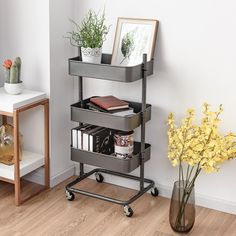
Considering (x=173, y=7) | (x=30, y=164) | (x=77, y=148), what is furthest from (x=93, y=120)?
(x=173, y=7)

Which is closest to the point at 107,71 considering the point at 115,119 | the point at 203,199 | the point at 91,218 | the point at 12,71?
the point at 115,119

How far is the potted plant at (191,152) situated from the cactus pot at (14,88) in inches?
33.1

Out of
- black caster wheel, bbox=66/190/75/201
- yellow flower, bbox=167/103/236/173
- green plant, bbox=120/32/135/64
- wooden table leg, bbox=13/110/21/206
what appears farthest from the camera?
black caster wheel, bbox=66/190/75/201

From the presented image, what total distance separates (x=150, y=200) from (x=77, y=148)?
0.51m

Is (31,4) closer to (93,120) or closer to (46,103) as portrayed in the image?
(46,103)

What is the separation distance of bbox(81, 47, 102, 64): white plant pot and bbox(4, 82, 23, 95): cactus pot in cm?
39

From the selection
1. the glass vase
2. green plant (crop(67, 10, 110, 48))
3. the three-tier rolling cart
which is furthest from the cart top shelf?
the glass vase

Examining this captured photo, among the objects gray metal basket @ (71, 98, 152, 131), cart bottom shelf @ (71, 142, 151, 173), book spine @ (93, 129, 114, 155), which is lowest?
cart bottom shelf @ (71, 142, 151, 173)

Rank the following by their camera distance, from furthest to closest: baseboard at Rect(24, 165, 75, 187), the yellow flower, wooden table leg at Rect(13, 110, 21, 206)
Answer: baseboard at Rect(24, 165, 75, 187) < wooden table leg at Rect(13, 110, 21, 206) < the yellow flower

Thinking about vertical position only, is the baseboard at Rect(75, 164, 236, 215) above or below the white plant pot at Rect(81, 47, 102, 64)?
below

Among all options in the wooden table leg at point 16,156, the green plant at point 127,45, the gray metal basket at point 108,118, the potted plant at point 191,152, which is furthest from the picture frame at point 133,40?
the wooden table leg at point 16,156

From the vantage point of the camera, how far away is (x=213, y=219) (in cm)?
279

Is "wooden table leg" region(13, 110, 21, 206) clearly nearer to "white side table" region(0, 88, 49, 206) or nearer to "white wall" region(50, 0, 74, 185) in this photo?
"white side table" region(0, 88, 49, 206)

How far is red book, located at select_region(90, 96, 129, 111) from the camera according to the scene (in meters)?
2.76
